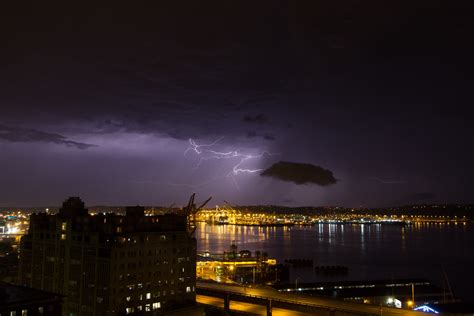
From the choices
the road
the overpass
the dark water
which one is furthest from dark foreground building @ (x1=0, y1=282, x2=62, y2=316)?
the dark water

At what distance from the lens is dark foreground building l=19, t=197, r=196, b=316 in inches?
651

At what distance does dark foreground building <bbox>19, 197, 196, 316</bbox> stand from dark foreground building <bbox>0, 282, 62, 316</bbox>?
429 cm

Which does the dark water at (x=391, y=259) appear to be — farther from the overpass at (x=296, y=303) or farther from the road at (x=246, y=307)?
the road at (x=246, y=307)

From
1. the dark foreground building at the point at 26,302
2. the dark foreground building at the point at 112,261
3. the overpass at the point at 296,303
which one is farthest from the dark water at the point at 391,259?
the dark foreground building at the point at 26,302

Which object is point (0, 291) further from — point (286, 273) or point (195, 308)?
point (286, 273)

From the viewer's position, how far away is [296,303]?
1562cm

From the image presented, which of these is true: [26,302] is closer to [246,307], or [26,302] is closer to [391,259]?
[246,307]

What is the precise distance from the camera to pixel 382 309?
14.6 metres

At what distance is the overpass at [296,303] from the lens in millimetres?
14436

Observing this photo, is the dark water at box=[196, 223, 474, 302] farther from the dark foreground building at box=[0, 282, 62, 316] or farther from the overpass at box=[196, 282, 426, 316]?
the dark foreground building at box=[0, 282, 62, 316]

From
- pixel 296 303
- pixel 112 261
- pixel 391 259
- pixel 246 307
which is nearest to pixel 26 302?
pixel 112 261

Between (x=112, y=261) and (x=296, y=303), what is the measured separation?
6.99 m

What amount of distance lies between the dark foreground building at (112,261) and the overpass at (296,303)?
53.8 inches

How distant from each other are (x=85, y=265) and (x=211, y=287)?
5692 mm
